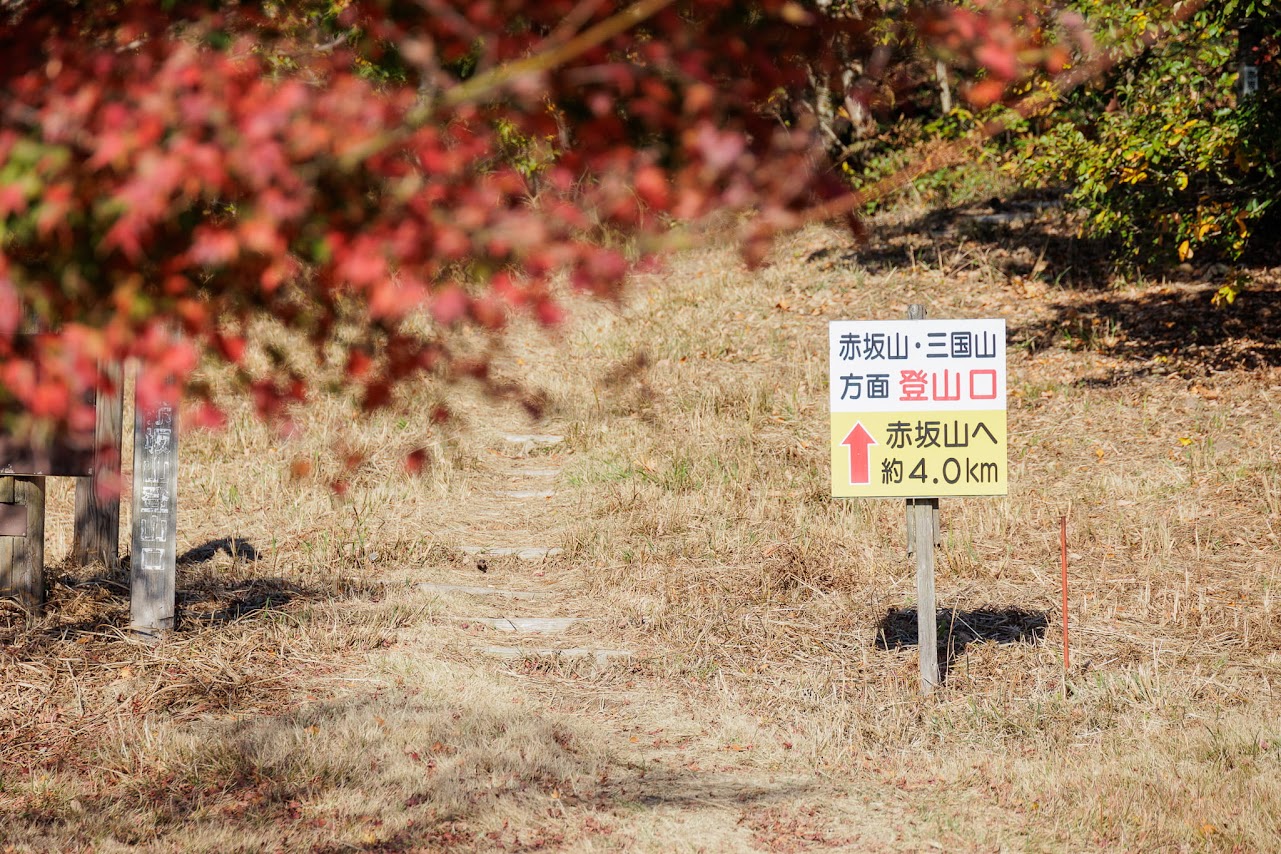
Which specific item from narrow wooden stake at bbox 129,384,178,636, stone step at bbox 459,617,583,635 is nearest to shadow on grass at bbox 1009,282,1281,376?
stone step at bbox 459,617,583,635

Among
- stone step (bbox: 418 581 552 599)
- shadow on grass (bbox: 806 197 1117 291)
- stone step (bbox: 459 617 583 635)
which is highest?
shadow on grass (bbox: 806 197 1117 291)

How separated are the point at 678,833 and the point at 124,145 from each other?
383 centimetres

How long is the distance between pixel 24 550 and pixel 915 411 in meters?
5.25

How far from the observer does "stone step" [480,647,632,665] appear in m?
7.12

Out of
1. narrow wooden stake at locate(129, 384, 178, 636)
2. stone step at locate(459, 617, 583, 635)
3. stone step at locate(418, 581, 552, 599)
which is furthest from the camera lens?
stone step at locate(418, 581, 552, 599)

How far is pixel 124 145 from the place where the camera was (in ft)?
6.11

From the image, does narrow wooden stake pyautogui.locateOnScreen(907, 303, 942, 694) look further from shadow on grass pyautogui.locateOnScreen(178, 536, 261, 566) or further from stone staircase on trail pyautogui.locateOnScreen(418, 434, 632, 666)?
shadow on grass pyautogui.locateOnScreen(178, 536, 261, 566)

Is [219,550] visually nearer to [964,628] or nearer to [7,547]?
[7,547]

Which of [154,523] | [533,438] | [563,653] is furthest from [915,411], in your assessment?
[533,438]

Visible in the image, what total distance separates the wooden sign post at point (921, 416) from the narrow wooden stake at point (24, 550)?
467cm

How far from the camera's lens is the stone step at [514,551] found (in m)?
9.23

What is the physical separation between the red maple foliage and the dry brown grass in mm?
1908

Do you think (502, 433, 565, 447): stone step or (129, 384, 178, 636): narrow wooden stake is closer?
(129, 384, 178, 636): narrow wooden stake

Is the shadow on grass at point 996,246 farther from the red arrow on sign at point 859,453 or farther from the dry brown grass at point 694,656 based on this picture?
the red arrow on sign at point 859,453
